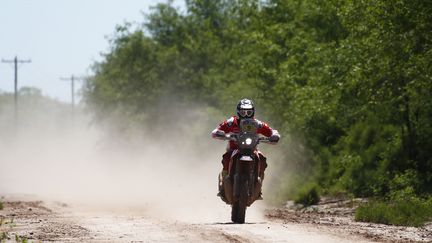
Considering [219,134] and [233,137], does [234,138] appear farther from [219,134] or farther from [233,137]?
[219,134]

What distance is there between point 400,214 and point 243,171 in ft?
12.1

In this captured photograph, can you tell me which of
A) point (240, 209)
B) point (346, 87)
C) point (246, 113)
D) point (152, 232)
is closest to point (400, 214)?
point (240, 209)

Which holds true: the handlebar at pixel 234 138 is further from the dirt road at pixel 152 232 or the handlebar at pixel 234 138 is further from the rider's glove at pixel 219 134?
the dirt road at pixel 152 232

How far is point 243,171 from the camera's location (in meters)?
17.3

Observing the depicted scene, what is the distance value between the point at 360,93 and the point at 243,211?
10.0m

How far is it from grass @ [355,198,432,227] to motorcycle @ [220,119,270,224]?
104 inches

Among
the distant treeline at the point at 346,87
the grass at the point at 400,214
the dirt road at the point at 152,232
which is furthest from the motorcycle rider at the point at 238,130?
the distant treeline at the point at 346,87

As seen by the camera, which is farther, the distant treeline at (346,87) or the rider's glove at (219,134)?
the distant treeline at (346,87)

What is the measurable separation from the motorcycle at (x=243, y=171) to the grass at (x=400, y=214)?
2646 millimetres

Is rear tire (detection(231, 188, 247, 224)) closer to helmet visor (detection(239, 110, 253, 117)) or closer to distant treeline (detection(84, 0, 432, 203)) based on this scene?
helmet visor (detection(239, 110, 253, 117))

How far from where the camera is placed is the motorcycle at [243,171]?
17.2 metres

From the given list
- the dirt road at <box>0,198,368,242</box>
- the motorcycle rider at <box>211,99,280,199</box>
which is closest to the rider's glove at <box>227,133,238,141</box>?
the motorcycle rider at <box>211,99,280,199</box>

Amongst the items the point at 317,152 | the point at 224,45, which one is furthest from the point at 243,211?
the point at 224,45

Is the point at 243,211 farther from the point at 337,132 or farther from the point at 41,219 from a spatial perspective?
the point at 337,132
